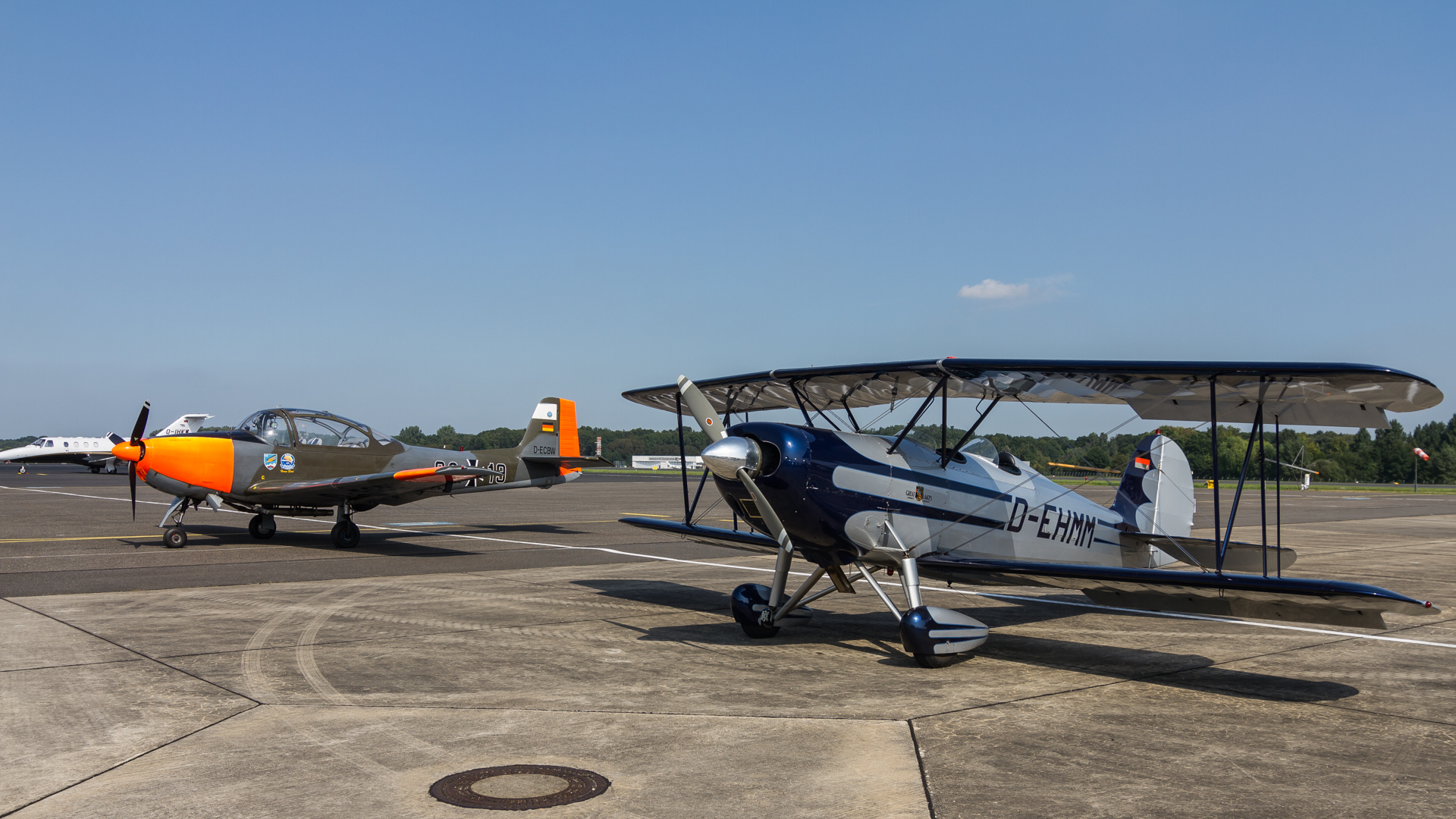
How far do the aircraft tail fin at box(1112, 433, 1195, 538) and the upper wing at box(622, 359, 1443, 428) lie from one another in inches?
77.8

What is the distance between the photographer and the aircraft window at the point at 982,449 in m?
9.52

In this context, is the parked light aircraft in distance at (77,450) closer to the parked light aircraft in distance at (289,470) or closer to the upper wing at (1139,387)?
the parked light aircraft in distance at (289,470)

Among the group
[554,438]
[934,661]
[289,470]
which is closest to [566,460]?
[554,438]

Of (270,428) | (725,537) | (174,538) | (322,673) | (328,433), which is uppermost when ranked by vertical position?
(270,428)

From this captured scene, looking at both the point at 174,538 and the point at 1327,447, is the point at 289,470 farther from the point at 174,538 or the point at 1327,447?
the point at 1327,447

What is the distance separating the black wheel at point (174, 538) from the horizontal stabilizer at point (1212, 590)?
13983 millimetres

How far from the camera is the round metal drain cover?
14.2 feet

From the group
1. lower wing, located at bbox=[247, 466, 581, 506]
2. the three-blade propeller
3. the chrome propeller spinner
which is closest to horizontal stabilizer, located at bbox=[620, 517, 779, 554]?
the three-blade propeller

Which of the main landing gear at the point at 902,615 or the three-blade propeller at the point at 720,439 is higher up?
the three-blade propeller at the point at 720,439

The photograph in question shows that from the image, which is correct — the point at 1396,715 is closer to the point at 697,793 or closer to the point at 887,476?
the point at 887,476

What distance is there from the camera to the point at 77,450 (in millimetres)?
57375

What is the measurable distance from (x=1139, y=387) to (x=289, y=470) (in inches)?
601

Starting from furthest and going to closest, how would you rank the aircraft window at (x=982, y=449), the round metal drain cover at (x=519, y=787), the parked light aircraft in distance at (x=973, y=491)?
the aircraft window at (x=982, y=449) < the parked light aircraft in distance at (x=973, y=491) < the round metal drain cover at (x=519, y=787)

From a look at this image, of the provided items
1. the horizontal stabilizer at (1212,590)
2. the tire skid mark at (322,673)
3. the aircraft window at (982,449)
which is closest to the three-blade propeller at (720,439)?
the horizontal stabilizer at (1212,590)
